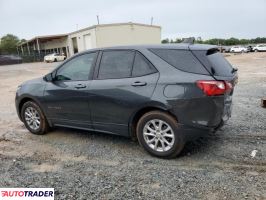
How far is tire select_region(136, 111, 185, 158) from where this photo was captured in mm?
4934

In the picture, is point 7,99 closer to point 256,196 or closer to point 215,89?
point 215,89

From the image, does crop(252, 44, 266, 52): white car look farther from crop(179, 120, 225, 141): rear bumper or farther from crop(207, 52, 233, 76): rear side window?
crop(179, 120, 225, 141): rear bumper

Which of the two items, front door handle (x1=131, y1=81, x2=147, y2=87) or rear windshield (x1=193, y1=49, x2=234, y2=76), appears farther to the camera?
front door handle (x1=131, y1=81, x2=147, y2=87)

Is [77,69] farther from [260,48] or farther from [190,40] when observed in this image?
[260,48]

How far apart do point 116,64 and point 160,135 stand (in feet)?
4.57

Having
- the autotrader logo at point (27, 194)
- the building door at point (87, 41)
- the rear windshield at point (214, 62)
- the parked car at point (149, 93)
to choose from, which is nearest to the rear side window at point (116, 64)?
the parked car at point (149, 93)

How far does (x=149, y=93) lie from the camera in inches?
197

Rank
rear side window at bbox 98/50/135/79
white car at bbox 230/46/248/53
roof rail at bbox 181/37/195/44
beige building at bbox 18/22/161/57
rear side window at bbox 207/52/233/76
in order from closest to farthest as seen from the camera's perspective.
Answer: rear side window at bbox 207/52/233/76 < rear side window at bbox 98/50/135/79 < roof rail at bbox 181/37/195/44 < beige building at bbox 18/22/161/57 < white car at bbox 230/46/248/53

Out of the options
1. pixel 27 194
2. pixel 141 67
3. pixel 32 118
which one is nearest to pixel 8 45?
pixel 32 118

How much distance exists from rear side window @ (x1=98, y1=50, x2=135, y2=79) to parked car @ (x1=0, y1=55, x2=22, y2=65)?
5023 centimetres

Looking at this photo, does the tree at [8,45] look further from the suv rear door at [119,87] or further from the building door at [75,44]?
the suv rear door at [119,87]

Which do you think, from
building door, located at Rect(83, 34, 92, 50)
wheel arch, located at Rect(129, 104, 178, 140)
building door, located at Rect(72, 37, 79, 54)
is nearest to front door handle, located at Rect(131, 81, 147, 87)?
wheel arch, located at Rect(129, 104, 178, 140)

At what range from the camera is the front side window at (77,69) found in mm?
5848

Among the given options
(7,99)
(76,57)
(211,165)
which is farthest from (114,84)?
(7,99)
